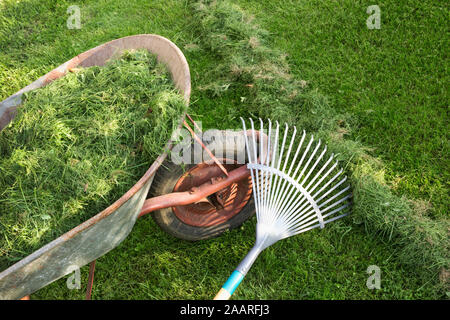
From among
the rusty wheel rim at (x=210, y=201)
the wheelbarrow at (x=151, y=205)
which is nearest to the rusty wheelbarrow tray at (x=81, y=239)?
the wheelbarrow at (x=151, y=205)

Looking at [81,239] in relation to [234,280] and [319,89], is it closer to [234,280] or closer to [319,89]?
[234,280]

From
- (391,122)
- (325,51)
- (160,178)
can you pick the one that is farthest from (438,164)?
(160,178)

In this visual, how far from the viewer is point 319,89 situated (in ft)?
12.8

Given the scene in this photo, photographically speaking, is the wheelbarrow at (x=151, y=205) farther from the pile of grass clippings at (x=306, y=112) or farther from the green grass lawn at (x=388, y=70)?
the green grass lawn at (x=388, y=70)

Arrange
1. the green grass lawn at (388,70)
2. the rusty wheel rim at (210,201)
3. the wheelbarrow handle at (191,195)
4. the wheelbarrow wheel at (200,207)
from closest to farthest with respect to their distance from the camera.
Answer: the wheelbarrow handle at (191,195) < the wheelbarrow wheel at (200,207) < the rusty wheel rim at (210,201) < the green grass lawn at (388,70)

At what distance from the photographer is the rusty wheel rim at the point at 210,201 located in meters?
2.67

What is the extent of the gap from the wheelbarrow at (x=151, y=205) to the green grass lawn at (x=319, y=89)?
0.28 m

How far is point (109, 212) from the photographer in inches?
72.3

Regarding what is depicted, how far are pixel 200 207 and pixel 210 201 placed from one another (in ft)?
0.45

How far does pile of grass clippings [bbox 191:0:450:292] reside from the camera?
2.74 metres

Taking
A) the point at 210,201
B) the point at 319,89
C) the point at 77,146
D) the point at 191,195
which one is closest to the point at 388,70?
the point at 319,89

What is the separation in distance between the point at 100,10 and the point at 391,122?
4052 mm

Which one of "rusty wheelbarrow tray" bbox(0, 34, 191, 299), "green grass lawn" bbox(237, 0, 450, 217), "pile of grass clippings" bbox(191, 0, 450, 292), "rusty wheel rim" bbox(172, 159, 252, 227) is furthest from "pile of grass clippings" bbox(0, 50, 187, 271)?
"green grass lawn" bbox(237, 0, 450, 217)

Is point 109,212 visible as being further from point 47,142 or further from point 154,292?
point 154,292
